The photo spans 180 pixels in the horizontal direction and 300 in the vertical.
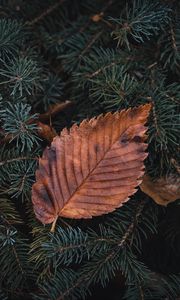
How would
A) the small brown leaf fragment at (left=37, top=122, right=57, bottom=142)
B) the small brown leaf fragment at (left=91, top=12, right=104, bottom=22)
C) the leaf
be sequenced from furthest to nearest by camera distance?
the small brown leaf fragment at (left=91, top=12, right=104, bottom=22) → the small brown leaf fragment at (left=37, top=122, right=57, bottom=142) → the leaf

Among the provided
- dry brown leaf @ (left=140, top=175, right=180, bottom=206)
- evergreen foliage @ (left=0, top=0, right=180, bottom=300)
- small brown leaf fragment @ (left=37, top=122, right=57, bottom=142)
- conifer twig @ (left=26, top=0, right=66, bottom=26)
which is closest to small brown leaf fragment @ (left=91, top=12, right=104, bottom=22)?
evergreen foliage @ (left=0, top=0, right=180, bottom=300)

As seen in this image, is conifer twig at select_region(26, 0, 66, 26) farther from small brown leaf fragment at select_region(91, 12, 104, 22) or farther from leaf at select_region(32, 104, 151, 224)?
leaf at select_region(32, 104, 151, 224)

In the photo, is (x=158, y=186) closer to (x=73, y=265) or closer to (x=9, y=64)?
(x=73, y=265)

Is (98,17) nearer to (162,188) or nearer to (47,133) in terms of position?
(47,133)

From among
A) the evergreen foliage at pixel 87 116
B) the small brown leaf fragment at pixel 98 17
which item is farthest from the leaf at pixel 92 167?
the small brown leaf fragment at pixel 98 17

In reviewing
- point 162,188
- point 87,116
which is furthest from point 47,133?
point 162,188

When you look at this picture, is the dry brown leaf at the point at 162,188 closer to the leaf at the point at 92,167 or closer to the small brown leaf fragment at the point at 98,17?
the leaf at the point at 92,167

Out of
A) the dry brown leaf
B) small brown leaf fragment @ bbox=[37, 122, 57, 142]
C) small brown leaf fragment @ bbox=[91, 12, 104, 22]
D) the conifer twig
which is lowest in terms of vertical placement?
the dry brown leaf
